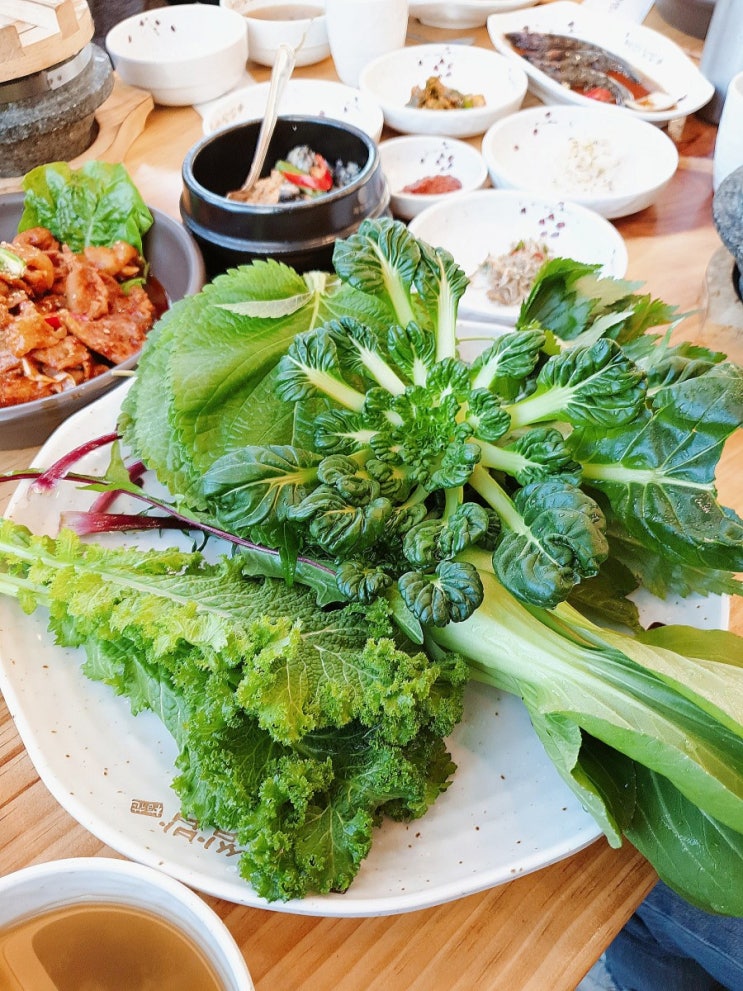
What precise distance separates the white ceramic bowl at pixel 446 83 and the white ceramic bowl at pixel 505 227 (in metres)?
0.37

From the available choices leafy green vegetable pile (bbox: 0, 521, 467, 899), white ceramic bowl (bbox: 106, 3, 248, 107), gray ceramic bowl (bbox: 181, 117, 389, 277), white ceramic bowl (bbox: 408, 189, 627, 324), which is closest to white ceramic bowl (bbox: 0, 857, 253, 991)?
leafy green vegetable pile (bbox: 0, 521, 467, 899)

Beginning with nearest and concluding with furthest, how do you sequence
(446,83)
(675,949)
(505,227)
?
1. (675,949)
2. (505,227)
3. (446,83)

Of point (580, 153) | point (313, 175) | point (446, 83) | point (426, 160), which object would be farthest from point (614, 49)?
point (313, 175)

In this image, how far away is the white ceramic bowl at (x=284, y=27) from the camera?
7.24 ft

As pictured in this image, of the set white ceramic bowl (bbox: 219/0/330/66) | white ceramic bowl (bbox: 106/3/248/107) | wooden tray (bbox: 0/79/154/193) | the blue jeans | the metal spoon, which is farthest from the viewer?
white ceramic bowl (bbox: 219/0/330/66)

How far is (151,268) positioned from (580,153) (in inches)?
44.4

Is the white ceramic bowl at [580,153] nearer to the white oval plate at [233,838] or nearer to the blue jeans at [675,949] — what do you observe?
the white oval plate at [233,838]

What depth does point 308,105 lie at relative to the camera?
6.72 ft

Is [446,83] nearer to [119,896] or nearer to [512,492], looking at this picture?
[512,492]

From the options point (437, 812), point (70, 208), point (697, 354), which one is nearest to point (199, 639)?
point (437, 812)

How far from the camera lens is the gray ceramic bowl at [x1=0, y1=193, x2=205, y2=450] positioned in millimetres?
1128

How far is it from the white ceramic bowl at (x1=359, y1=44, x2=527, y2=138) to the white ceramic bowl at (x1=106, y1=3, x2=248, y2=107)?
0.39 metres

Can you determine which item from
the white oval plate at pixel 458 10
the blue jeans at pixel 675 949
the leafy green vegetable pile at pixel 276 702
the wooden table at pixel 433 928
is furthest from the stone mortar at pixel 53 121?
the blue jeans at pixel 675 949

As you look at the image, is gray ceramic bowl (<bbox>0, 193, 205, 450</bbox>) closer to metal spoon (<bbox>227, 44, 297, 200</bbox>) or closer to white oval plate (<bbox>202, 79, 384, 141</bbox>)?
metal spoon (<bbox>227, 44, 297, 200</bbox>)
